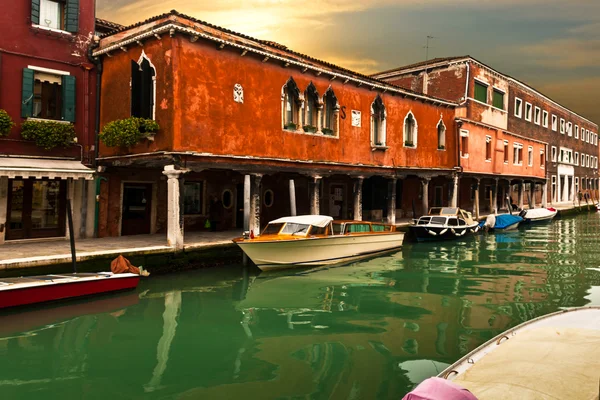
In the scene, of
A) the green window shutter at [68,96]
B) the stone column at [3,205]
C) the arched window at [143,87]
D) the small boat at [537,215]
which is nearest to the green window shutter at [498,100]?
the small boat at [537,215]

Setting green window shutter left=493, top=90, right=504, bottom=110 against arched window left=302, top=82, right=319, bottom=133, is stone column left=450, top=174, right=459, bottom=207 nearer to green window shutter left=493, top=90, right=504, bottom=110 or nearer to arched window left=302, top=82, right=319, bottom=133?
green window shutter left=493, top=90, right=504, bottom=110

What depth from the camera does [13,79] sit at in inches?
507

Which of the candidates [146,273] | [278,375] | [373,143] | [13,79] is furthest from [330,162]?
[278,375]

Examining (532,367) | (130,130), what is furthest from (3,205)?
(532,367)

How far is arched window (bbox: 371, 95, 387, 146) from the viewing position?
19.1 m

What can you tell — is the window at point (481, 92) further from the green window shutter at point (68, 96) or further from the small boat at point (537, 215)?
the green window shutter at point (68, 96)

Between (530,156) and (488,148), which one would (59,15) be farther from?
(530,156)

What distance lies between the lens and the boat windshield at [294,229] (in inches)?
512

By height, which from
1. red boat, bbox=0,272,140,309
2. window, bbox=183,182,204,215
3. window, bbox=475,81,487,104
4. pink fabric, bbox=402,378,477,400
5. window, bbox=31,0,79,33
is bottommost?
red boat, bbox=0,272,140,309

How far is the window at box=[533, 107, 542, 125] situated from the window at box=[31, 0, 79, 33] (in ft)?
116

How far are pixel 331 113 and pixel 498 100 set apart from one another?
18.9m

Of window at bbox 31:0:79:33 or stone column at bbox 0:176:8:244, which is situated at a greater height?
window at bbox 31:0:79:33

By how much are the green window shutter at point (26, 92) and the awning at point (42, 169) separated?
1.45 metres

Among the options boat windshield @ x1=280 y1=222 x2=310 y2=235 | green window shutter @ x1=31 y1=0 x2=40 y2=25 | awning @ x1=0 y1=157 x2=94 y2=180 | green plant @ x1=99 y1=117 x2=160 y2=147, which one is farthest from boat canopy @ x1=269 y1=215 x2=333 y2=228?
green window shutter @ x1=31 y1=0 x2=40 y2=25
